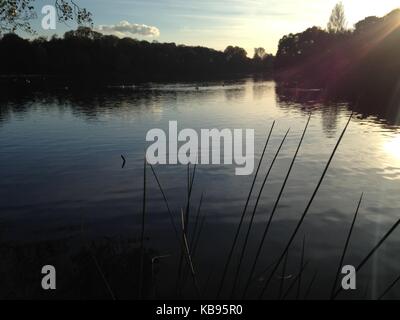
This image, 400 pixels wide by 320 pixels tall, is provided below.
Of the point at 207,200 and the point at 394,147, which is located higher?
the point at 394,147

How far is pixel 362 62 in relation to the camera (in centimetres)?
10281

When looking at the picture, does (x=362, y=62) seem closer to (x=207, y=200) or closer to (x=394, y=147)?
(x=394, y=147)

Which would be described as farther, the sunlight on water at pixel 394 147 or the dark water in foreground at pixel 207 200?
the sunlight on water at pixel 394 147

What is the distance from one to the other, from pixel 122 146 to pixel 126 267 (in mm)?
21669

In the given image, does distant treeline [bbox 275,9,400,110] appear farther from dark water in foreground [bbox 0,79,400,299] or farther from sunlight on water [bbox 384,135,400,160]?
dark water in foreground [bbox 0,79,400,299]

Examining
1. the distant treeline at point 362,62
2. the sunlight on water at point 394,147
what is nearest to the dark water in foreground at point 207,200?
the sunlight on water at point 394,147

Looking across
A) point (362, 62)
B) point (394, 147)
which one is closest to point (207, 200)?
point (394, 147)

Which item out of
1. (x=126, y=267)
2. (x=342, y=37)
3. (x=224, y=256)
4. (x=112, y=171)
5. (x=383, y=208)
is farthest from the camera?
(x=342, y=37)

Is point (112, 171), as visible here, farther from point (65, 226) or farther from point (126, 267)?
point (126, 267)

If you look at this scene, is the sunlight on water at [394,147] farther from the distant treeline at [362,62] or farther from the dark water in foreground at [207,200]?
the distant treeline at [362,62]

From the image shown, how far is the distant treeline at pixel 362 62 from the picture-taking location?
7276 cm
